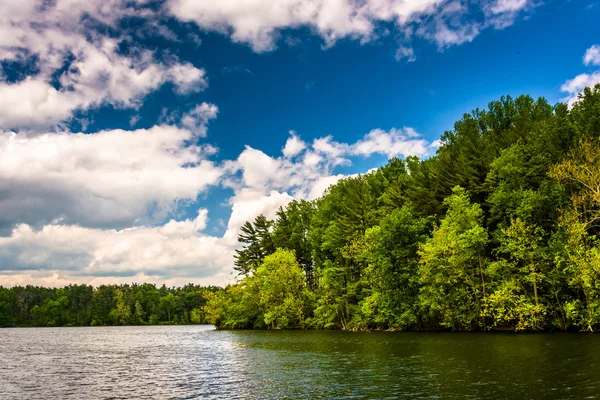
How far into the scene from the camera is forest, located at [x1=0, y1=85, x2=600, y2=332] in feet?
152

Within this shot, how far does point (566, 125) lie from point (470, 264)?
19.2 metres

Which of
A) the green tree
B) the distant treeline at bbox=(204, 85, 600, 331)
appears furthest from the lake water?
the green tree

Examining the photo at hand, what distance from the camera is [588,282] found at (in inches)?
1651

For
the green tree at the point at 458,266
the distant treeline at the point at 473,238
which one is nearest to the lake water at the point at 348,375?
the distant treeline at the point at 473,238

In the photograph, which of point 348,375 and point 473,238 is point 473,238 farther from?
point 348,375

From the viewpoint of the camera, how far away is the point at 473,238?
172 ft

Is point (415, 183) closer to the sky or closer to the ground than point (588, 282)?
closer to the sky

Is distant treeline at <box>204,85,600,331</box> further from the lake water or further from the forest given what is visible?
the lake water

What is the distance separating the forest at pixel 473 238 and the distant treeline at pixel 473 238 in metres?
0.17

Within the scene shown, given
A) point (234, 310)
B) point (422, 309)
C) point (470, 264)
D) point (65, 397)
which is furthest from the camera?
point (234, 310)

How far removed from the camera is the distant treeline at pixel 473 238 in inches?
1821

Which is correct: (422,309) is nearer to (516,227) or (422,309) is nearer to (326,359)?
(516,227)

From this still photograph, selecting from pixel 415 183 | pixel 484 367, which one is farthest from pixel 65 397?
pixel 415 183

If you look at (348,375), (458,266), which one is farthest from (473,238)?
(348,375)
